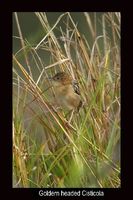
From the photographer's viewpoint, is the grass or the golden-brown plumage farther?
the golden-brown plumage

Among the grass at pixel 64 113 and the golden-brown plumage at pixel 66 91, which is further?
the golden-brown plumage at pixel 66 91

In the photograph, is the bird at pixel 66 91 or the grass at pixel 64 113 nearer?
the grass at pixel 64 113

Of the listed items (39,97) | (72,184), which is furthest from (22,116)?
(72,184)
